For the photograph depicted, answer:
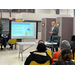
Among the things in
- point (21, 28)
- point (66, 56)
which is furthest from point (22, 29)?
point (66, 56)

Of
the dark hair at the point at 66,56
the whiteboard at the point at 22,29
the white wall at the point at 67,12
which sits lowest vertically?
the dark hair at the point at 66,56

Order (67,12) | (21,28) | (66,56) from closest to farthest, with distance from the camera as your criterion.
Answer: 1. (66,56)
2. (21,28)
3. (67,12)

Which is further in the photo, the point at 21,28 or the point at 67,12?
the point at 67,12

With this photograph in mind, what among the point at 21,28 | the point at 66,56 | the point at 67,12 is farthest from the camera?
the point at 67,12

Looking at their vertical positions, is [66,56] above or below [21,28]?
below

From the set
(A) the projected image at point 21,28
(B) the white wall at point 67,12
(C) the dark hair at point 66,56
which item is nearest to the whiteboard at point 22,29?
(A) the projected image at point 21,28

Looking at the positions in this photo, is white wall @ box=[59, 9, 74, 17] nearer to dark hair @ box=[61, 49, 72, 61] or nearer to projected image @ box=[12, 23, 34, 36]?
projected image @ box=[12, 23, 34, 36]

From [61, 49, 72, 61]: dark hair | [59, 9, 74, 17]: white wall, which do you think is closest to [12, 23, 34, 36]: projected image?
[61, 49, 72, 61]: dark hair

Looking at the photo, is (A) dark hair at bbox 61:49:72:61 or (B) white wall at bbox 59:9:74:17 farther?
(B) white wall at bbox 59:9:74:17

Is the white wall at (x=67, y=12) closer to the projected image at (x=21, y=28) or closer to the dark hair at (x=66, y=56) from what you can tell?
the projected image at (x=21, y=28)

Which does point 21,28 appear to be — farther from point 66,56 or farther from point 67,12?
point 67,12

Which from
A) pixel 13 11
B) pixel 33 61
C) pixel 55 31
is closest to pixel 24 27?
pixel 55 31
